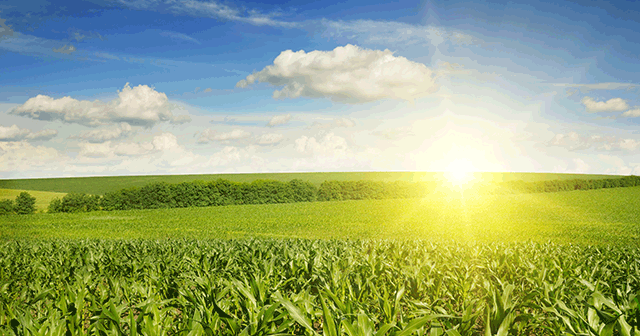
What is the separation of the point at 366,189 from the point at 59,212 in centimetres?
3879

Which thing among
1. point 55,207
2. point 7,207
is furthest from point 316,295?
point 7,207

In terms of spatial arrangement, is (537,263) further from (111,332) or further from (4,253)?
(4,253)

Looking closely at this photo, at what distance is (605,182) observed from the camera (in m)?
66.9

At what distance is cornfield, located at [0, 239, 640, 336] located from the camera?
2680 millimetres

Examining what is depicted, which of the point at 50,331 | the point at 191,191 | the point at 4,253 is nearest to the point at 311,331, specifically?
the point at 50,331

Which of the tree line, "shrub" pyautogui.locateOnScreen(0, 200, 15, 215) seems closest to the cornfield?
the tree line

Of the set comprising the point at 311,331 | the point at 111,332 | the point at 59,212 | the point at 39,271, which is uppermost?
the point at 311,331

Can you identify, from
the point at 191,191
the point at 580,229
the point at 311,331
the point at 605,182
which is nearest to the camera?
the point at 311,331

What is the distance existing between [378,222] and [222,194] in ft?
78.6

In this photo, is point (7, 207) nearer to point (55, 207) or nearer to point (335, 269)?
point (55, 207)

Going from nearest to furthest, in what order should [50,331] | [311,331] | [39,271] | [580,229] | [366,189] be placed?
[311,331]
[50,331]
[39,271]
[580,229]
[366,189]

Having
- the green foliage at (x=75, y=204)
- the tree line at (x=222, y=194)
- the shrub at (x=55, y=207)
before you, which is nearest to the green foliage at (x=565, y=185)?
the tree line at (x=222, y=194)

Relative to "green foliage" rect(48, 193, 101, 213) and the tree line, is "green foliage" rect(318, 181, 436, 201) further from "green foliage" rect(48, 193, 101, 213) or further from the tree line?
"green foliage" rect(48, 193, 101, 213)

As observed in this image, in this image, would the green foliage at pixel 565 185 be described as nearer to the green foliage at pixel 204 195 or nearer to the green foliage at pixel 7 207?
the green foliage at pixel 204 195
